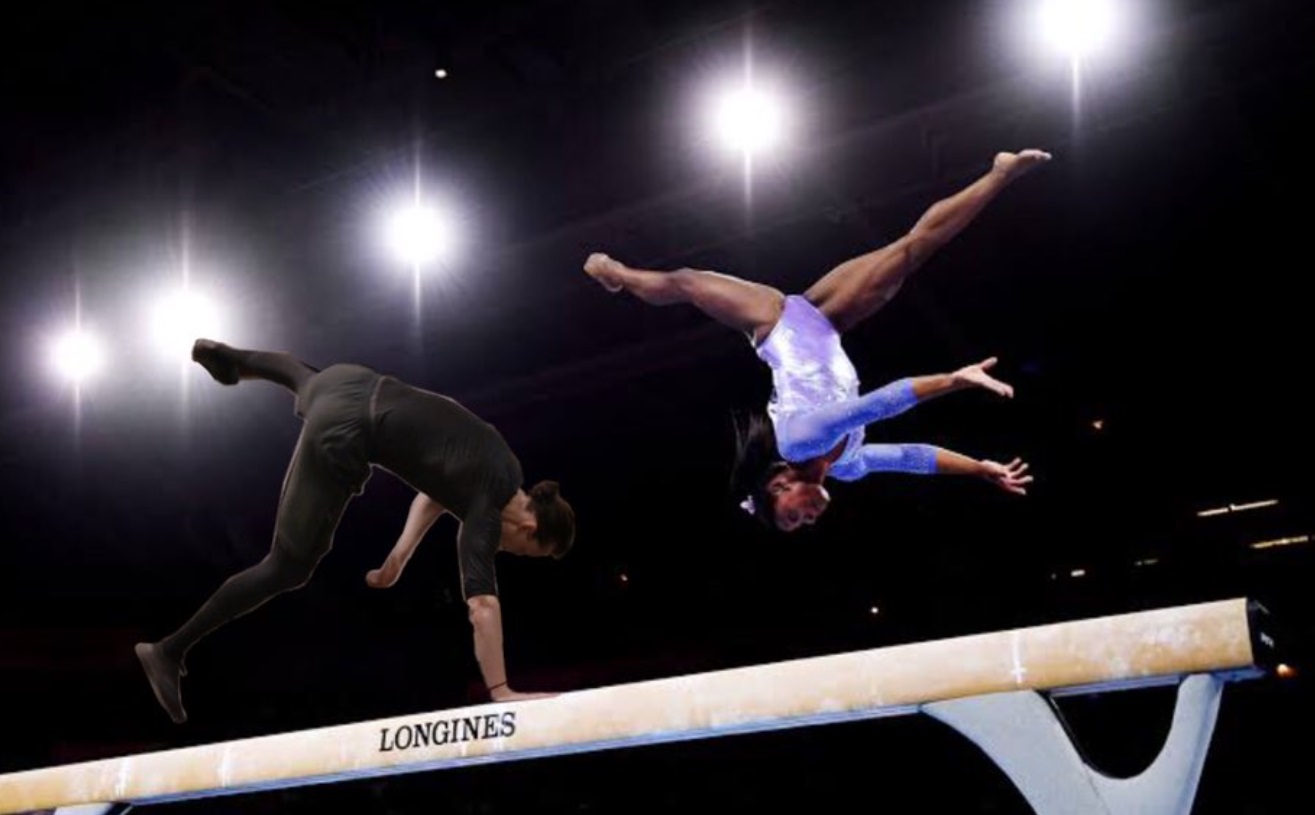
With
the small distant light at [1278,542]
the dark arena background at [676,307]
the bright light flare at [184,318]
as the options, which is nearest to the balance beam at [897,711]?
the dark arena background at [676,307]

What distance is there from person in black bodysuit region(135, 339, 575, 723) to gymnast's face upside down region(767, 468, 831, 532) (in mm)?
775

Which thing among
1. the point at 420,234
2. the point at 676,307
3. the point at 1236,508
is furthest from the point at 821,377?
the point at 1236,508

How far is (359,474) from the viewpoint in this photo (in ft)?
14.9

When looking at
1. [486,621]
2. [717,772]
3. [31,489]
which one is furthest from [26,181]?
[717,772]

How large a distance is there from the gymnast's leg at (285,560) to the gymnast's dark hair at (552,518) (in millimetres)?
696

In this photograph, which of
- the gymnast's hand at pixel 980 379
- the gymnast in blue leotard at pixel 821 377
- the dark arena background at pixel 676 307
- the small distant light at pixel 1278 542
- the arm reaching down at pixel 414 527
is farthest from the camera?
the small distant light at pixel 1278 542

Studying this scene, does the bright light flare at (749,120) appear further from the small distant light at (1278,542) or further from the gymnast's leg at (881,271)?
the small distant light at (1278,542)

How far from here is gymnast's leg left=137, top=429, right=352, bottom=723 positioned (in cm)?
446

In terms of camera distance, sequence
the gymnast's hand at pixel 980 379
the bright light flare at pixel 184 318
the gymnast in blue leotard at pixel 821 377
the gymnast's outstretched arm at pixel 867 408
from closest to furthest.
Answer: the gymnast's hand at pixel 980 379 < the gymnast's outstretched arm at pixel 867 408 < the gymnast in blue leotard at pixel 821 377 < the bright light flare at pixel 184 318

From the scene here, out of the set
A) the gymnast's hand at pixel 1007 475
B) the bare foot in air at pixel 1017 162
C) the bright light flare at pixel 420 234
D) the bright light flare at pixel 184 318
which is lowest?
the gymnast's hand at pixel 1007 475

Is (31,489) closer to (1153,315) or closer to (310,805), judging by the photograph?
(310,805)

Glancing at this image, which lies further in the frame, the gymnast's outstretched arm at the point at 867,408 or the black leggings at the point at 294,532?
the black leggings at the point at 294,532

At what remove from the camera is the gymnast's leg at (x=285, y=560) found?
14.6 feet

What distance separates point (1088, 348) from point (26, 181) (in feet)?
16.4
